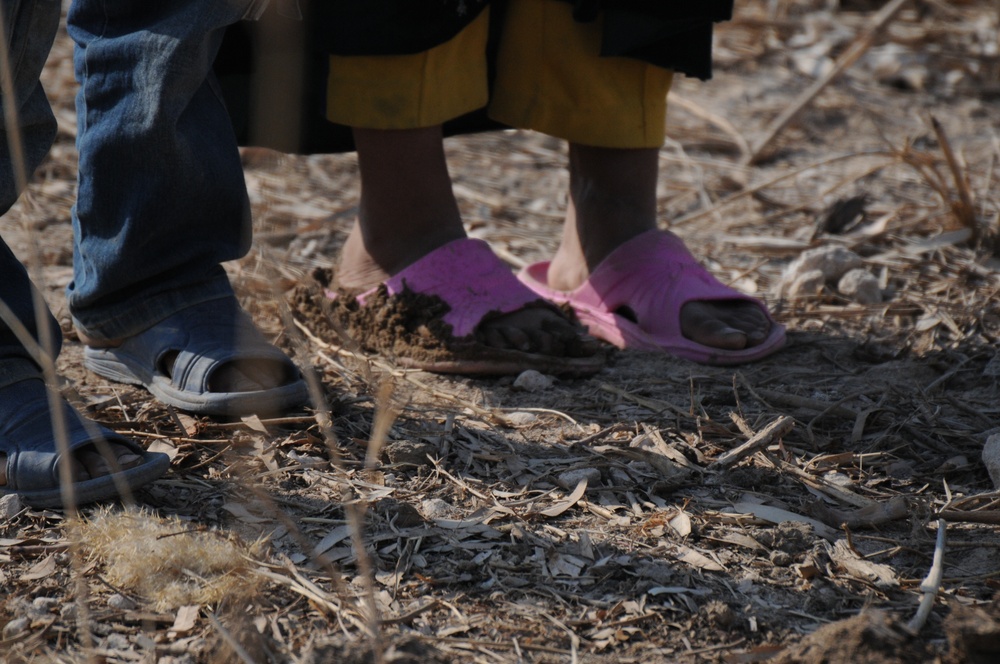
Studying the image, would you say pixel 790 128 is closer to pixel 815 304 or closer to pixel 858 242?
pixel 858 242

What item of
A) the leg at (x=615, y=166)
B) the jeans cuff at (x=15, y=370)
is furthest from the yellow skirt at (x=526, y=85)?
the jeans cuff at (x=15, y=370)

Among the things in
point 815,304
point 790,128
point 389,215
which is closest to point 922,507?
point 815,304

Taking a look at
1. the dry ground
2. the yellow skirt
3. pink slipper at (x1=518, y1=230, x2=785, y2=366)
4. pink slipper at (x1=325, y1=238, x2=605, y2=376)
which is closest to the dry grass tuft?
the dry ground

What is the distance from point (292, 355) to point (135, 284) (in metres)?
0.32

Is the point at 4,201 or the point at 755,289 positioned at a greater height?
the point at 4,201

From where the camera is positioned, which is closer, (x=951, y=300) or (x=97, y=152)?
(x=97, y=152)

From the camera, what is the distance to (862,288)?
6.28ft

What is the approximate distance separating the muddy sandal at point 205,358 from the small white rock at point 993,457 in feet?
→ 3.00

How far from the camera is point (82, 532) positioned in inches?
42.8

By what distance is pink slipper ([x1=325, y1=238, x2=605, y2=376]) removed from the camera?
1555mm

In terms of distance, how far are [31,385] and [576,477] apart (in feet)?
2.25

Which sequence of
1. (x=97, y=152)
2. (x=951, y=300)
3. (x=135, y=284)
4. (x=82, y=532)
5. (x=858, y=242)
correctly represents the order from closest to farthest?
(x=82, y=532) → (x=97, y=152) → (x=135, y=284) → (x=951, y=300) → (x=858, y=242)

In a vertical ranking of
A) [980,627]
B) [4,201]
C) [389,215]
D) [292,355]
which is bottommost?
[292,355]

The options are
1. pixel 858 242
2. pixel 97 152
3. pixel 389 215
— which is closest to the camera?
pixel 97 152
